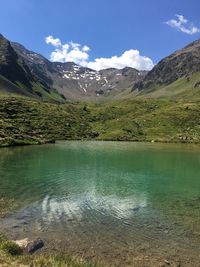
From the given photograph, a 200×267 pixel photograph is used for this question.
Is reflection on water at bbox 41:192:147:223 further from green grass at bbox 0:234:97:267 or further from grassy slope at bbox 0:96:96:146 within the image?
grassy slope at bbox 0:96:96:146

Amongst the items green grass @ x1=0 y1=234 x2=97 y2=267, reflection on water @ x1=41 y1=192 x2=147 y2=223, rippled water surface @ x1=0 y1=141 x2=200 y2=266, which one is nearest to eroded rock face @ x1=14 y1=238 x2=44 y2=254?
rippled water surface @ x1=0 y1=141 x2=200 y2=266

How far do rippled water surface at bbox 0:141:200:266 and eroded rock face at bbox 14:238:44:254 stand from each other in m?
0.64

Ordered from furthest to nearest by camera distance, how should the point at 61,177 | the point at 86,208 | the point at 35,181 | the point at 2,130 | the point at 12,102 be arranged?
the point at 12,102, the point at 2,130, the point at 61,177, the point at 35,181, the point at 86,208

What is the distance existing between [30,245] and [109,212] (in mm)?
12574

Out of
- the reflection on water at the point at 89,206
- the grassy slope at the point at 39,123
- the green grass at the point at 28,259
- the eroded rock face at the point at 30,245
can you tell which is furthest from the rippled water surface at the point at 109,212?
the grassy slope at the point at 39,123

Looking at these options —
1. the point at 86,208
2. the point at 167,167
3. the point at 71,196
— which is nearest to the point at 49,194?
the point at 71,196

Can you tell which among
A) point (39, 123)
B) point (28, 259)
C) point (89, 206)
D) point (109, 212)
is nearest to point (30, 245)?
point (28, 259)

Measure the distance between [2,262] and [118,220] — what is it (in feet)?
50.9

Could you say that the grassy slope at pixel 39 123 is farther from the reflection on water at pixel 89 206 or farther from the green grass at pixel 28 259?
the green grass at pixel 28 259

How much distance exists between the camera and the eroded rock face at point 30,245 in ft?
76.9

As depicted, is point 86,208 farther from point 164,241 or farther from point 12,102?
point 12,102

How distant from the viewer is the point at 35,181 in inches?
1972

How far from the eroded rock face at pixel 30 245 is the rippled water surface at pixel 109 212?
2.09 ft

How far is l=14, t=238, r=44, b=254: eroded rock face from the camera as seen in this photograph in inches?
923
